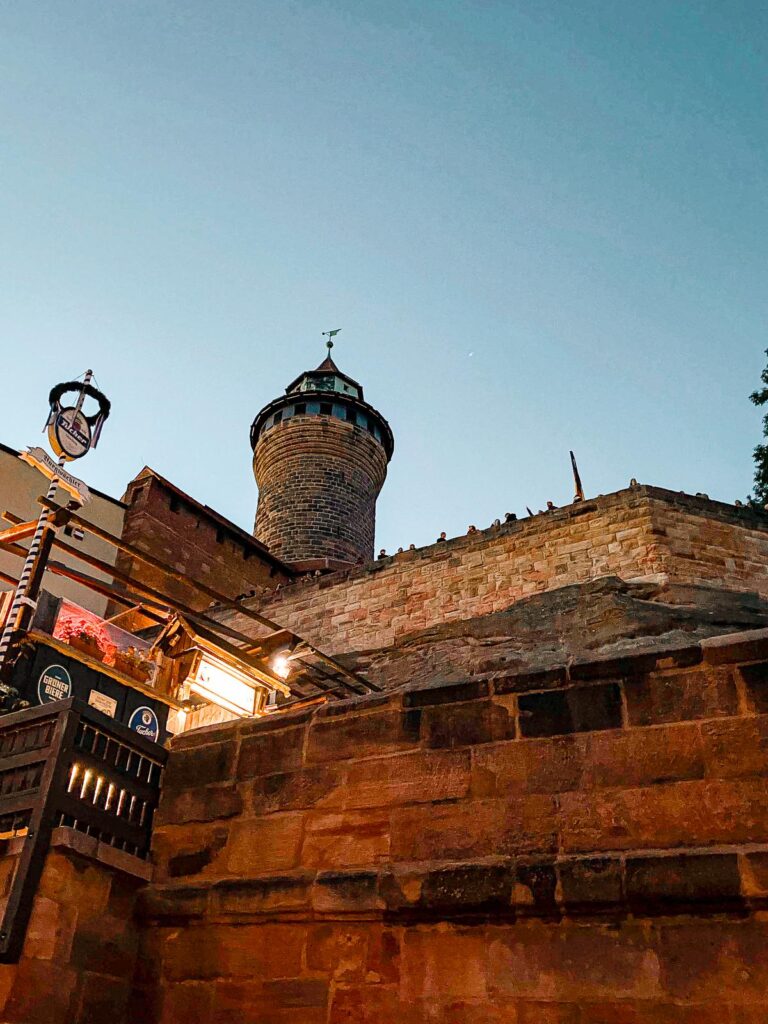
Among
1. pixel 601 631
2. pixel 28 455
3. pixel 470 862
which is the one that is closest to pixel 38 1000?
pixel 470 862

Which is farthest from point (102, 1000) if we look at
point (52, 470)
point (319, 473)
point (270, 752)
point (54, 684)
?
point (319, 473)

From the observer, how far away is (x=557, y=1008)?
3.73m

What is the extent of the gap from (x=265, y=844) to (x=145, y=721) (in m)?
5.80

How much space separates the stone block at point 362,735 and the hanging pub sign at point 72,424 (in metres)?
4.52

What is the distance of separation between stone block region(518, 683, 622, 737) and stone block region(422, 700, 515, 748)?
105 mm

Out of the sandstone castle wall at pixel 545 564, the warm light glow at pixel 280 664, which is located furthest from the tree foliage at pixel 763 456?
the warm light glow at pixel 280 664

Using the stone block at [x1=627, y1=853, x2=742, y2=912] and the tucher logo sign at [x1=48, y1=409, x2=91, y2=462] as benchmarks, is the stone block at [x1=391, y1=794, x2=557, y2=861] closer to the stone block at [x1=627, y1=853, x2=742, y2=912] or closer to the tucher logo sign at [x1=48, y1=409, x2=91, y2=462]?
the stone block at [x1=627, y1=853, x2=742, y2=912]

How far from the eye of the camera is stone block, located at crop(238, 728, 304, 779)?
495cm

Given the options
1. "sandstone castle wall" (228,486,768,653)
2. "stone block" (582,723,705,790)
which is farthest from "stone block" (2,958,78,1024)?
Answer: "sandstone castle wall" (228,486,768,653)

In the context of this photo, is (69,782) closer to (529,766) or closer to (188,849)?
(188,849)

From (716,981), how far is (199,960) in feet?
8.52

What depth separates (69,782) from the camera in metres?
4.66

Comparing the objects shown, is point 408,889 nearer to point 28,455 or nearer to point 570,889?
point 570,889

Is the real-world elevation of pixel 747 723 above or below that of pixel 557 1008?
above
